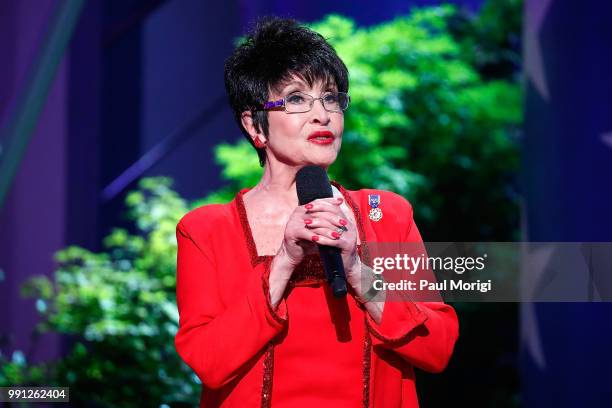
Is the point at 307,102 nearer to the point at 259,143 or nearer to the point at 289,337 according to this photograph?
the point at 259,143

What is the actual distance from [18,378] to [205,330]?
2.67 metres

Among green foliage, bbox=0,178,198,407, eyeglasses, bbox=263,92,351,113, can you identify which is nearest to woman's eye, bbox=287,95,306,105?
eyeglasses, bbox=263,92,351,113

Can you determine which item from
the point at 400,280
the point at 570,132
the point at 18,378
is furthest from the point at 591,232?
the point at 18,378

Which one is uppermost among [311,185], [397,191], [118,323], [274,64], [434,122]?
[434,122]

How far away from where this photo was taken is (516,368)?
6805 mm

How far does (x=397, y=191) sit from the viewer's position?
594 cm

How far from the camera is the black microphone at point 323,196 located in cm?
142

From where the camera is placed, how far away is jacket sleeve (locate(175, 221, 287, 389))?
1573 millimetres

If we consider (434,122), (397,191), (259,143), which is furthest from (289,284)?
(434,122)

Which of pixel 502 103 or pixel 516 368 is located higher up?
pixel 502 103

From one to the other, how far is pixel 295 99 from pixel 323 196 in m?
0.23

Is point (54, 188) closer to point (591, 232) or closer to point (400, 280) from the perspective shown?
point (591, 232)

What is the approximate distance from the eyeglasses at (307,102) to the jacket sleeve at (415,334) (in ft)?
1.27

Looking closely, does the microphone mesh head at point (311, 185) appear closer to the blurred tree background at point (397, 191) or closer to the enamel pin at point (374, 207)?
the enamel pin at point (374, 207)
